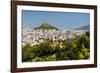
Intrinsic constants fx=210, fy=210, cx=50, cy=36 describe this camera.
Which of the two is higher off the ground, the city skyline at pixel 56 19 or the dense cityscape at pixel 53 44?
the city skyline at pixel 56 19

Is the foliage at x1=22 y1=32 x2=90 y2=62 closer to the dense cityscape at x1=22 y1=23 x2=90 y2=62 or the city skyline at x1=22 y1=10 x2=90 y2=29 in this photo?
the dense cityscape at x1=22 y1=23 x2=90 y2=62

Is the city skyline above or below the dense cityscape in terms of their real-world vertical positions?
above

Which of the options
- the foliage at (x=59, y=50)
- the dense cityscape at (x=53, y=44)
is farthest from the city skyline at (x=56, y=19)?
the foliage at (x=59, y=50)

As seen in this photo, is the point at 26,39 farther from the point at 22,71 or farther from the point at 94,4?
the point at 94,4

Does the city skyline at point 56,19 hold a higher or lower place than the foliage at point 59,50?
higher

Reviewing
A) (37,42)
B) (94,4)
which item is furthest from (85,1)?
(37,42)

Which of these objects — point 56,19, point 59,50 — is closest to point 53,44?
point 59,50

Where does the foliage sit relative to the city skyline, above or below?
below

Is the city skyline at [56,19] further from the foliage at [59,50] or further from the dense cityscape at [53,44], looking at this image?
the foliage at [59,50]

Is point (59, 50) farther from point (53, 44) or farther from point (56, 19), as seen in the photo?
point (56, 19)

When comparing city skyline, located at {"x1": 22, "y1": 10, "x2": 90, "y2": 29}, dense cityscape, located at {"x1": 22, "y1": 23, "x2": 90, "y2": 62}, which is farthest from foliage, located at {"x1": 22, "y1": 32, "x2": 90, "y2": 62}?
city skyline, located at {"x1": 22, "y1": 10, "x2": 90, "y2": 29}
